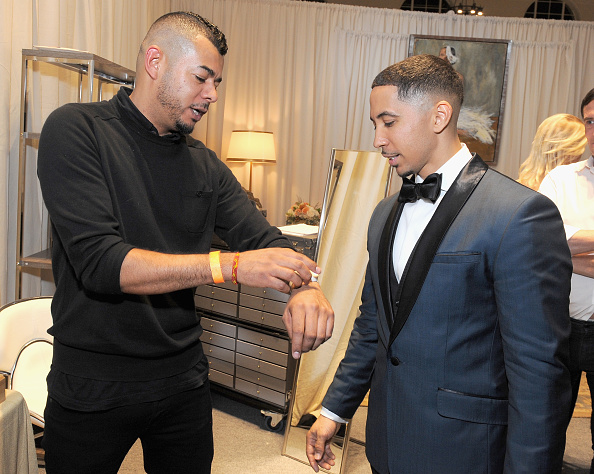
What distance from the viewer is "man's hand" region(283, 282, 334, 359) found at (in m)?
1.44

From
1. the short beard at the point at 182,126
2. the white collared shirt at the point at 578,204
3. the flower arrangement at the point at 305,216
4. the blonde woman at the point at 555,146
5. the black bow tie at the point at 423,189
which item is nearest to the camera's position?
the black bow tie at the point at 423,189

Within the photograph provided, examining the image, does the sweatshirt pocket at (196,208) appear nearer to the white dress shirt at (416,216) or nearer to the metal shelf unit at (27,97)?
the white dress shirt at (416,216)

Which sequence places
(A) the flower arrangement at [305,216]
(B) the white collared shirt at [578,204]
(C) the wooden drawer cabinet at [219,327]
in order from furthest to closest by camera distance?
(A) the flower arrangement at [305,216] < (C) the wooden drawer cabinet at [219,327] < (B) the white collared shirt at [578,204]

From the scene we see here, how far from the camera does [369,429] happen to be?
1.67 meters

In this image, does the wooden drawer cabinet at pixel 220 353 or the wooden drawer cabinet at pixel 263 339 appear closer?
the wooden drawer cabinet at pixel 263 339

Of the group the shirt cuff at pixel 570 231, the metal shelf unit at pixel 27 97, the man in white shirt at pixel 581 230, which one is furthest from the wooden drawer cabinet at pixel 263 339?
the shirt cuff at pixel 570 231

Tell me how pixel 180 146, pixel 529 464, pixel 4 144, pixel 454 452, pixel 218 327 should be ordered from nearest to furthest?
pixel 529 464, pixel 454 452, pixel 180 146, pixel 4 144, pixel 218 327

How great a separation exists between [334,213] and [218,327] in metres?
1.24

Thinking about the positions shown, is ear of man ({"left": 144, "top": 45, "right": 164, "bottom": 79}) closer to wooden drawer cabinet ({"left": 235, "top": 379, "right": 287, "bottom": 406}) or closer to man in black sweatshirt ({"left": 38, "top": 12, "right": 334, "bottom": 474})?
man in black sweatshirt ({"left": 38, "top": 12, "right": 334, "bottom": 474})

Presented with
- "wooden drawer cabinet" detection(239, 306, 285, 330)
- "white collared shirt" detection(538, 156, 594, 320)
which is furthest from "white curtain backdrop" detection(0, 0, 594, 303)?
"white collared shirt" detection(538, 156, 594, 320)

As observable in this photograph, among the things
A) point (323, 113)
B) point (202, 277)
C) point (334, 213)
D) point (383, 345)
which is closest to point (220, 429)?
point (334, 213)

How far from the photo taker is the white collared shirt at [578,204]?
2.49 meters

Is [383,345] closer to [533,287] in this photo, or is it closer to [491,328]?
[491,328]

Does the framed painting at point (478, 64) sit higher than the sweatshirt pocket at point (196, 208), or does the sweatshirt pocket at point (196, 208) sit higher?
the framed painting at point (478, 64)
